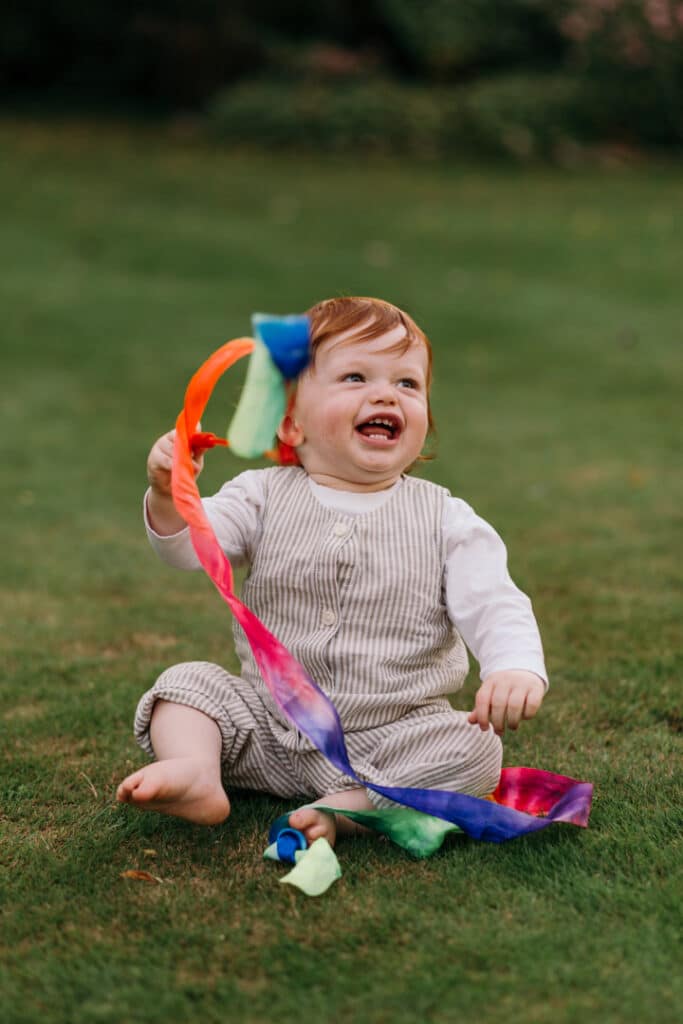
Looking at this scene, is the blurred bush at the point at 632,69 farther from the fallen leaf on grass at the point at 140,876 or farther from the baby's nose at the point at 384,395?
the fallen leaf on grass at the point at 140,876

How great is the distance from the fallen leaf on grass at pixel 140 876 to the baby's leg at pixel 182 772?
0.37ft

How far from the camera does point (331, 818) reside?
2365mm

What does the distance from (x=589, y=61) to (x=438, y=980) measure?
14863 millimetres

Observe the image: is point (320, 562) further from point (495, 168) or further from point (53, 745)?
point (495, 168)

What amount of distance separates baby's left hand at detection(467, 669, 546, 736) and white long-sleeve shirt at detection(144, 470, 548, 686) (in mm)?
25

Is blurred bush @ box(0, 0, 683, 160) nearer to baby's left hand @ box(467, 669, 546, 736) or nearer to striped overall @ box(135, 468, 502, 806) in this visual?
striped overall @ box(135, 468, 502, 806)

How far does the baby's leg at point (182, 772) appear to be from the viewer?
2236 mm

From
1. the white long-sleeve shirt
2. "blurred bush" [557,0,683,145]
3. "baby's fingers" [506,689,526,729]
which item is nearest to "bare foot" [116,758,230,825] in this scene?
the white long-sleeve shirt

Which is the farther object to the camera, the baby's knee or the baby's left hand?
the baby's knee

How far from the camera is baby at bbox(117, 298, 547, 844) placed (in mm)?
2463

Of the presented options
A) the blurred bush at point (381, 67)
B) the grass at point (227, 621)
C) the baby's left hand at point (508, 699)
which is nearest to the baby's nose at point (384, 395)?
the baby's left hand at point (508, 699)

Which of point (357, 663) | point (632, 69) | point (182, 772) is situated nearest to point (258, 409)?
point (357, 663)

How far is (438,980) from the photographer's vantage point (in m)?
1.90

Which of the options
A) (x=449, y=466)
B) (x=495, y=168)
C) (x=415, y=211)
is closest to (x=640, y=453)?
(x=449, y=466)
